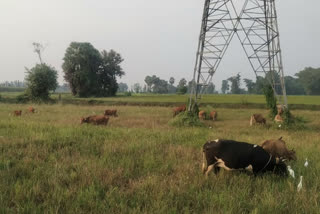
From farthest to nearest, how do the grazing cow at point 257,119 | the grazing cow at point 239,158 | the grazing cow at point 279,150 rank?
the grazing cow at point 257,119, the grazing cow at point 279,150, the grazing cow at point 239,158

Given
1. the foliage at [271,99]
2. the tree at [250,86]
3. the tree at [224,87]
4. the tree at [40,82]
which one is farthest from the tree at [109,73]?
the tree at [224,87]

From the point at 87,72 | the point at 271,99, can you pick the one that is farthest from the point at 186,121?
the point at 87,72

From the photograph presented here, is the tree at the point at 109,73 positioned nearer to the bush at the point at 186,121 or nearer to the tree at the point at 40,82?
the tree at the point at 40,82

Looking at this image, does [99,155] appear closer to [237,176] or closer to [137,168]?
[137,168]

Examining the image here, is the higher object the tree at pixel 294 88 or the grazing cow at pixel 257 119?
the tree at pixel 294 88

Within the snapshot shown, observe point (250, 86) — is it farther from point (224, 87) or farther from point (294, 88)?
point (224, 87)

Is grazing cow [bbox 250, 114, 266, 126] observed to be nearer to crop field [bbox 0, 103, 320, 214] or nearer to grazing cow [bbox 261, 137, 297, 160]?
crop field [bbox 0, 103, 320, 214]

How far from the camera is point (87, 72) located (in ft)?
195

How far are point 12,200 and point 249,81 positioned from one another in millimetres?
133359

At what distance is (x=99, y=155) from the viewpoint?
7238 mm

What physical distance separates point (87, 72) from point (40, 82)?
63.2 ft

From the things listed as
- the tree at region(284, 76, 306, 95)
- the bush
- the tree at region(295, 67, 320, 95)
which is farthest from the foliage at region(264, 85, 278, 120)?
the tree at region(284, 76, 306, 95)

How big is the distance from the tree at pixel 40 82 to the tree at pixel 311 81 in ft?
324

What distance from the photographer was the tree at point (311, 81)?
344ft
